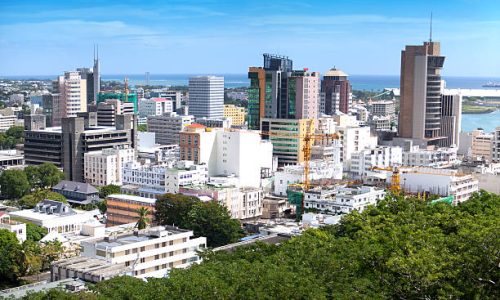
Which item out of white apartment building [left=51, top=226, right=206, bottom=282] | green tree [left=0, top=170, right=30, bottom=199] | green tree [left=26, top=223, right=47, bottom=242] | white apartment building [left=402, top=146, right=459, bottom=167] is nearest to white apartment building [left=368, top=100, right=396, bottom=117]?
white apartment building [left=402, top=146, right=459, bottom=167]

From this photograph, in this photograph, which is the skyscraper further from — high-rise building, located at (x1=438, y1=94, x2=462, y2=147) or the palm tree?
the palm tree

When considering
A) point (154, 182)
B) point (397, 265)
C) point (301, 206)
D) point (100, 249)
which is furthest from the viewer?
point (154, 182)

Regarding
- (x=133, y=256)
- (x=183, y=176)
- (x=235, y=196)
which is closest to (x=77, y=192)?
(x=183, y=176)

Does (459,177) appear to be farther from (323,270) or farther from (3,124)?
(3,124)

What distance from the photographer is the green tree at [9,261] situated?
786 cm

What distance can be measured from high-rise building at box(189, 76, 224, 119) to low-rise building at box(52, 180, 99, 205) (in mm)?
12960

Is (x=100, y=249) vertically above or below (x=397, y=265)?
below

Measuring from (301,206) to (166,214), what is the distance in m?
2.25

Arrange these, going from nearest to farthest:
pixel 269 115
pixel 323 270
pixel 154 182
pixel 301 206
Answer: pixel 323 270, pixel 301 206, pixel 154 182, pixel 269 115

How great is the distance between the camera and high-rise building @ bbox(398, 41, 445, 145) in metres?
17.1

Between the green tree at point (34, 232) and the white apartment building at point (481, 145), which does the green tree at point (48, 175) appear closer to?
the green tree at point (34, 232)

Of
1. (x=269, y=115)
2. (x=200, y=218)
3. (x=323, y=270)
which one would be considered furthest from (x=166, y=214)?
(x=269, y=115)

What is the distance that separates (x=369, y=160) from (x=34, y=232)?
7.22m

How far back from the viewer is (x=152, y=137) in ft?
59.1
